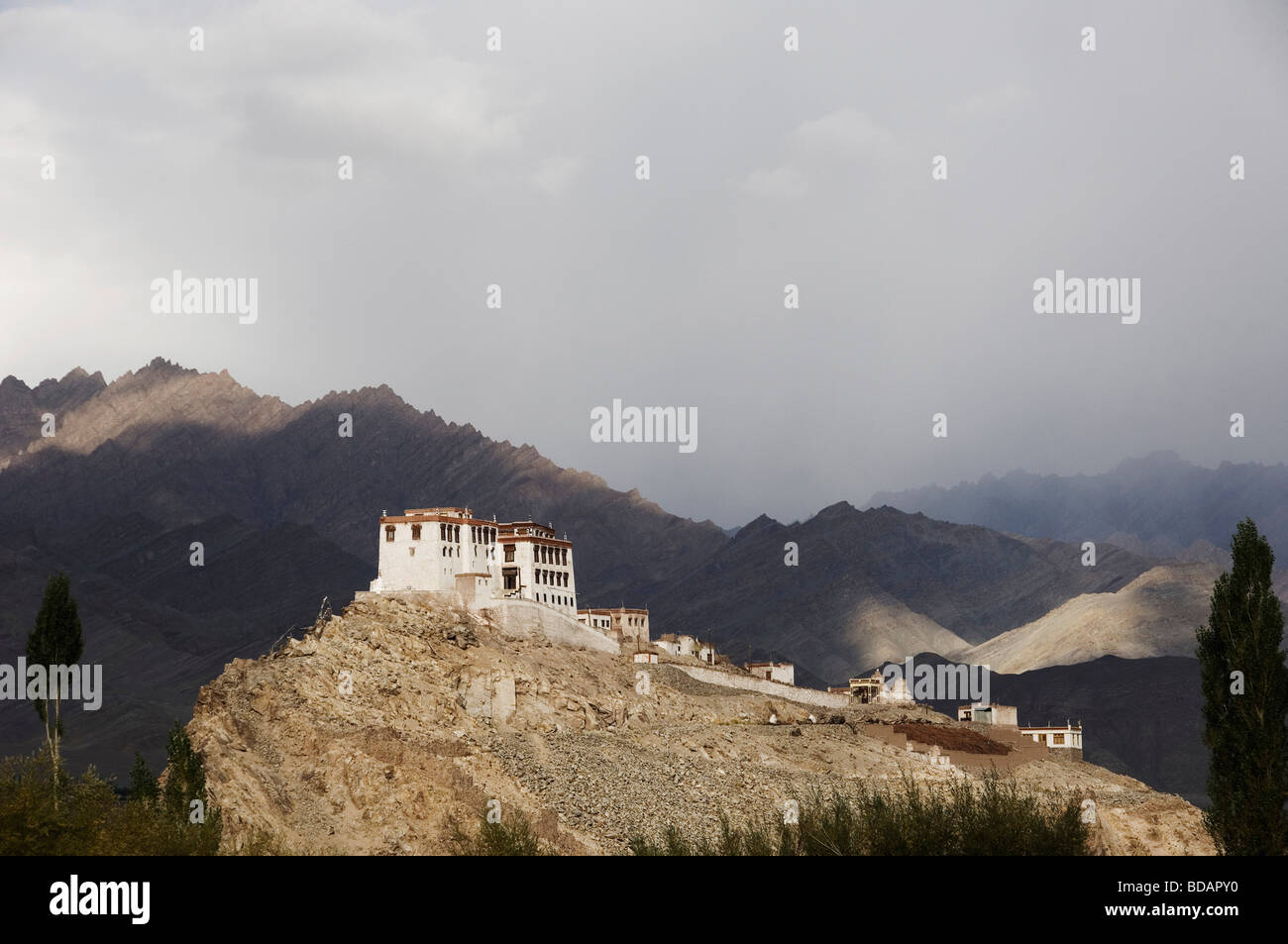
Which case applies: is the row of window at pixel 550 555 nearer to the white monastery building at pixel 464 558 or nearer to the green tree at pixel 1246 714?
the white monastery building at pixel 464 558

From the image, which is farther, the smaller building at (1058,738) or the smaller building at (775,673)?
the smaller building at (775,673)

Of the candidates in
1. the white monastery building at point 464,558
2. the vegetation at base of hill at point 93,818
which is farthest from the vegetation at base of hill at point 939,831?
the white monastery building at point 464,558

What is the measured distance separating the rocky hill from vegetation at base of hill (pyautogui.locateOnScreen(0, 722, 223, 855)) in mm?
3543

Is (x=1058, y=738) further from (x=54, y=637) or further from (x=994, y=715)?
(x=54, y=637)

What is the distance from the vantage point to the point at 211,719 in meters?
79.3

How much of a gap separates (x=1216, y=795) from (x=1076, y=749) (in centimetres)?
8889

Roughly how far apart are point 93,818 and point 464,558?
61.5m

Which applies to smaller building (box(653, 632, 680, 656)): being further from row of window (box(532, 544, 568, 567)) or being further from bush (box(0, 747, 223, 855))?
bush (box(0, 747, 223, 855))

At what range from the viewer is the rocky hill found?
75.8m

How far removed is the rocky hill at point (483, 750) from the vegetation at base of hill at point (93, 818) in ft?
11.6

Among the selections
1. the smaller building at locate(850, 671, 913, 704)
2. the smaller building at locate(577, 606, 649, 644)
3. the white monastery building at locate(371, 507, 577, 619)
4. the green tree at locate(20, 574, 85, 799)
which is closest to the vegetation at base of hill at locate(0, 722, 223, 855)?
the green tree at locate(20, 574, 85, 799)

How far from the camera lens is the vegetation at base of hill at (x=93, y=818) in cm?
4375
